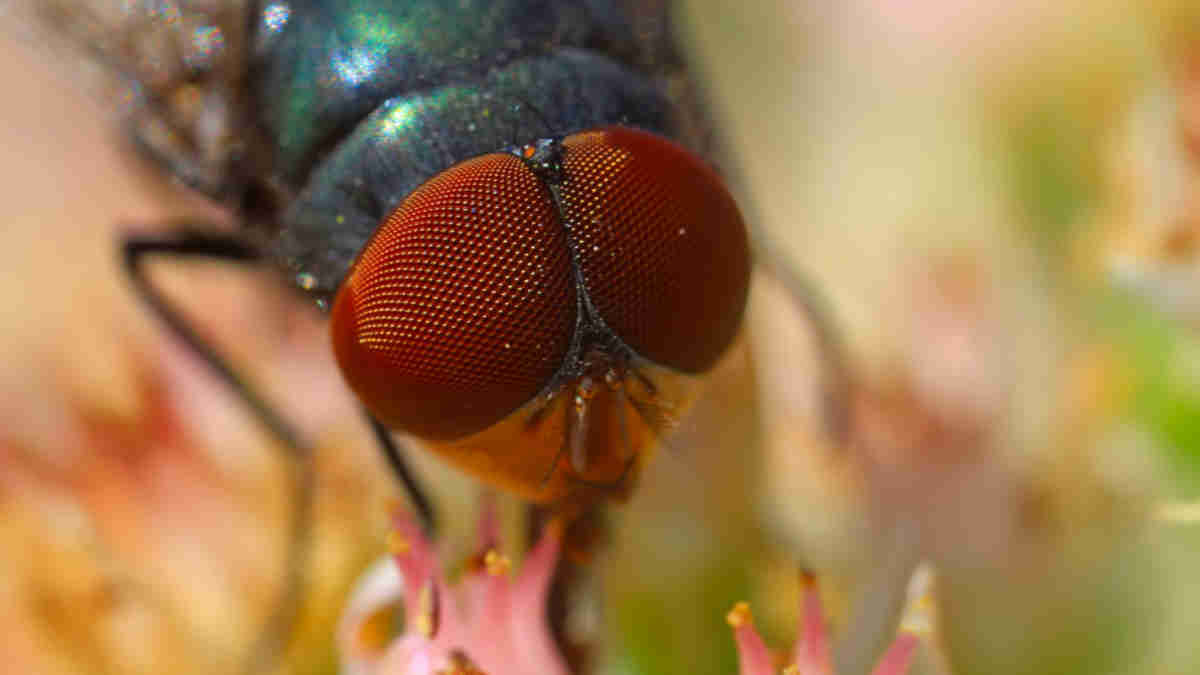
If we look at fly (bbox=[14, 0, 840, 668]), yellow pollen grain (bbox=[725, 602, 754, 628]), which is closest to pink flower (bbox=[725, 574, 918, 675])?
yellow pollen grain (bbox=[725, 602, 754, 628])

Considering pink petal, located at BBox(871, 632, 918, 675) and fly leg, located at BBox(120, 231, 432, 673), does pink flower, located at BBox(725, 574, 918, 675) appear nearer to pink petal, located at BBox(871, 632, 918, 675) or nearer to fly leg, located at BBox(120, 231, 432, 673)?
pink petal, located at BBox(871, 632, 918, 675)

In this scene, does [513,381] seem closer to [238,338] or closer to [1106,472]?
[1106,472]

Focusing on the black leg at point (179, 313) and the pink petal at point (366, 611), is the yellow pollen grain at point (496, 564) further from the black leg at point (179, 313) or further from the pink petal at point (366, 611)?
the black leg at point (179, 313)

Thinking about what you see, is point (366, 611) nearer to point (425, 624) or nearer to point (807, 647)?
point (425, 624)

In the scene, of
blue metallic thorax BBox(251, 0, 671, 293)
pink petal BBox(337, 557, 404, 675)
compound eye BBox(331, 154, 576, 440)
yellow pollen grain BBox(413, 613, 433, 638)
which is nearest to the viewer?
compound eye BBox(331, 154, 576, 440)

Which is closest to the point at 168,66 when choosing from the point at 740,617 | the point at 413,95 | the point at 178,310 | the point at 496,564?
the point at 178,310

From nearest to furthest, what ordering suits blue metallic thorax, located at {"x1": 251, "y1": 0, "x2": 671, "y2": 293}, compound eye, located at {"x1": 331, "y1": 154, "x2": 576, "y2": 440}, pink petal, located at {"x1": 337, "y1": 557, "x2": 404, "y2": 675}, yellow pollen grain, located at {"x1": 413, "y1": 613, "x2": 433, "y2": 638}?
compound eye, located at {"x1": 331, "y1": 154, "x2": 576, "y2": 440}, blue metallic thorax, located at {"x1": 251, "y1": 0, "x2": 671, "y2": 293}, yellow pollen grain, located at {"x1": 413, "y1": 613, "x2": 433, "y2": 638}, pink petal, located at {"x1": 337, "y1": 557, "x2": 404, "y2": 675}

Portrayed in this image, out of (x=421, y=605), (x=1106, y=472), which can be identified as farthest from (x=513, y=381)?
(x=1106, y=472)
